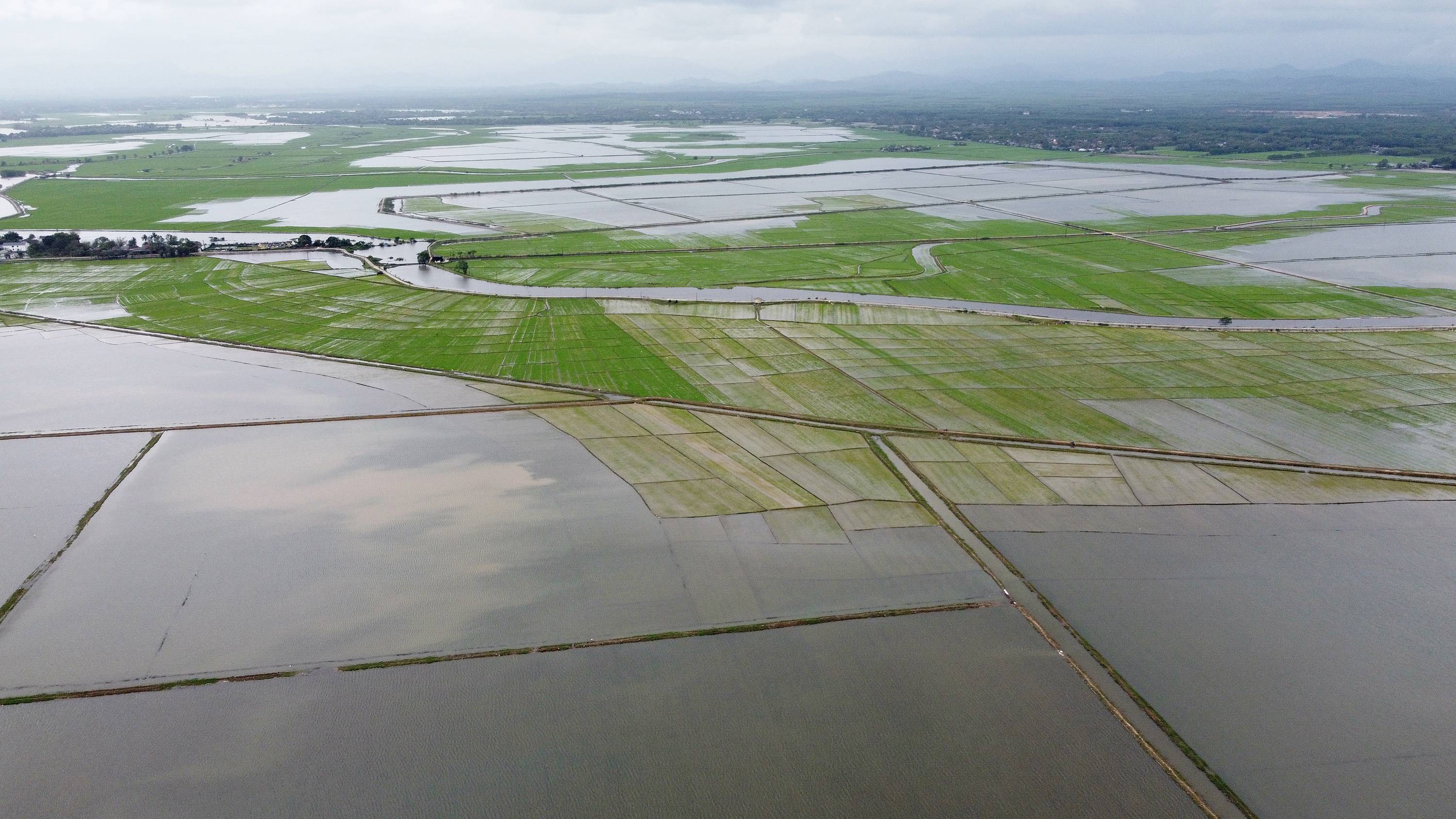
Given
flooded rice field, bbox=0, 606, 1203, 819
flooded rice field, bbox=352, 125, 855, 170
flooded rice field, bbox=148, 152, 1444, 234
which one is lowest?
flooded rice field, bbox=0, 606, 1203, 819

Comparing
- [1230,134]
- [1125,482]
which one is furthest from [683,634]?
[1230,134]

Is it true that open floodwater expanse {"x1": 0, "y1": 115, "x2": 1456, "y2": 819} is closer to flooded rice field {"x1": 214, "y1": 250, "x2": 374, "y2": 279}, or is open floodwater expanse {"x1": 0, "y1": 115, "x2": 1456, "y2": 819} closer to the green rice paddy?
the green rice paddy

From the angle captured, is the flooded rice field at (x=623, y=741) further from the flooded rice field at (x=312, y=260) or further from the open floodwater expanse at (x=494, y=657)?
the flooded rice field at (x=312, y=260)

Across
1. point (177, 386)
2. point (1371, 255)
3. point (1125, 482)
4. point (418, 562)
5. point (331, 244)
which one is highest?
point (1371, 255)

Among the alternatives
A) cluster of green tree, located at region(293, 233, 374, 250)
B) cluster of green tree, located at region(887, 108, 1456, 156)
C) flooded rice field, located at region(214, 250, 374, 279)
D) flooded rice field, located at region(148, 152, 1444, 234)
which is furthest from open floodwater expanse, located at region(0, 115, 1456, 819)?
cluster of green tree, located at region(887, 108, 1456, 156)

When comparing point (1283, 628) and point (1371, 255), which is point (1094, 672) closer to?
point (1283, 628)

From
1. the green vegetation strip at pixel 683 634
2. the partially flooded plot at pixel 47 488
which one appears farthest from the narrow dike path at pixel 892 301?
the green vegetation strip at pixel 683 634

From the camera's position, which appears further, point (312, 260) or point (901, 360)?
point (312, 260)
